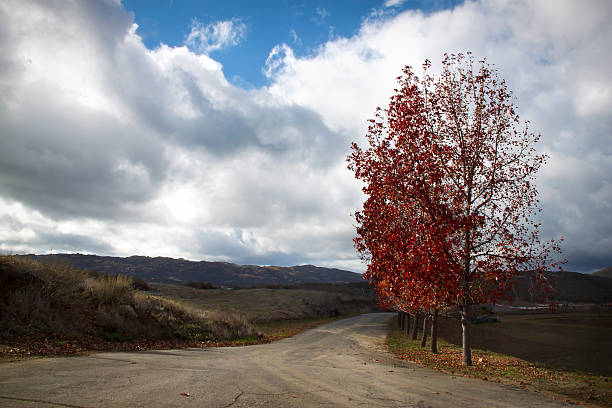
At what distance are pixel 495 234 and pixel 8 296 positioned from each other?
19.9 m

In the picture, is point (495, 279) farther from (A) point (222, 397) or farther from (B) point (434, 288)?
(A) point (222, 397)

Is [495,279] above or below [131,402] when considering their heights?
above

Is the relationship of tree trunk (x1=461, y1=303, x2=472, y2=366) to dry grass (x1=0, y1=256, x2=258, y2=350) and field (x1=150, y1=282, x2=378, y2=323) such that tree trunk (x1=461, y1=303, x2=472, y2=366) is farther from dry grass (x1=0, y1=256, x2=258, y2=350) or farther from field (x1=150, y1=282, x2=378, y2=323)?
field (x1=150, y1=282, x2=378, y2=323)

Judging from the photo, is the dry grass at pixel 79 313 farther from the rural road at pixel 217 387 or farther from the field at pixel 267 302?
the field at pixel 267 302

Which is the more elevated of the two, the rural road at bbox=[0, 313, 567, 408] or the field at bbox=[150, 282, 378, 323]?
the rural road at bbox=[0, 313, 567, 408]

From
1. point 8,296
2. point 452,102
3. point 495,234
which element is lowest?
point 8,296

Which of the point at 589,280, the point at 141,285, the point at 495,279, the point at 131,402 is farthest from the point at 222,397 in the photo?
the point at 589,280

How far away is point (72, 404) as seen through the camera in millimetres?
6121

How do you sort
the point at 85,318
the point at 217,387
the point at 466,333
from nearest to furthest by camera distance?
the point at 217,387, the point at 466,333, the point at 85,318

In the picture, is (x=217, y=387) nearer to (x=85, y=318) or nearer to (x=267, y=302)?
(x=85, y=318)

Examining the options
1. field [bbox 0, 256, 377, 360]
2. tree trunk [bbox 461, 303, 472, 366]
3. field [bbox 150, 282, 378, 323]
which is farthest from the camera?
field [bbox 150, 282, 378, 323]

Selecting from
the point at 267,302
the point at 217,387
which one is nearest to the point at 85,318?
the point at 217,387

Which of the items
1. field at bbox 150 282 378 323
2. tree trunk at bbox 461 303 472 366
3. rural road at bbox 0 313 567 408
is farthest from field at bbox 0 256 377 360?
field at bbox 150 282 378 323

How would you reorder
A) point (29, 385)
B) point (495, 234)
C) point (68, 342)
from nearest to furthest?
point (29, 385)
point (68, 342)
point (495, 234)
